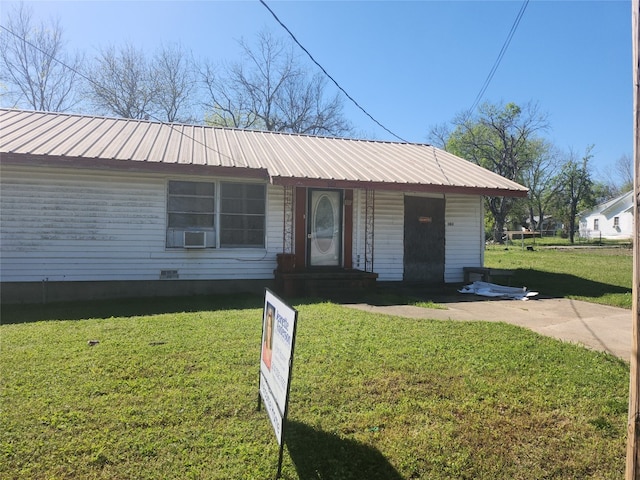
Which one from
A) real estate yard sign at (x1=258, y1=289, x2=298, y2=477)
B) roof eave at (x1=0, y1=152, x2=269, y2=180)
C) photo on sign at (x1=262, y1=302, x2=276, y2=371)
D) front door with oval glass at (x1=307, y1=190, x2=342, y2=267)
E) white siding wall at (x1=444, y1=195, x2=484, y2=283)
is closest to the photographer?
real estate yard sign at (x1=258, y1=289, x2=298, y2=477)

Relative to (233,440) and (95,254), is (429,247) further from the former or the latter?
(233,440)

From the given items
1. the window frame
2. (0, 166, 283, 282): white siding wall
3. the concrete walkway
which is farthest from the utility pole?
(0, 166, 283, 282): white siding wall

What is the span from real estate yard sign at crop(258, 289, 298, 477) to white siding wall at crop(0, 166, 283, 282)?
654cm

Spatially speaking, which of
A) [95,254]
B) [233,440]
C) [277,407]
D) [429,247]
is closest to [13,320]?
[95,254]

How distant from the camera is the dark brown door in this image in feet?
35.7

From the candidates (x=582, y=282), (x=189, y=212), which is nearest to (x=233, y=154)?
(x=189, y=212)

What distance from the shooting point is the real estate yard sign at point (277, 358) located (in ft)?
8.10

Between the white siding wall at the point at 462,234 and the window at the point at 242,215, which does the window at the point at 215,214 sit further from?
the white siding wall at the point at 462,234

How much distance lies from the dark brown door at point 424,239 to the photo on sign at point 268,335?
8.04 meters

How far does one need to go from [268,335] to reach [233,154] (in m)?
7.56

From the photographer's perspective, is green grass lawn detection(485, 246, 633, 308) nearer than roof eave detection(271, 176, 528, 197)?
No

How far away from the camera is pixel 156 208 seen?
356 inches

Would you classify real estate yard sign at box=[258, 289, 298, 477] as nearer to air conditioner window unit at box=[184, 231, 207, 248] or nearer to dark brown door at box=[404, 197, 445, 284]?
air conditioner window unit at box=[184, 231, 207, 248]

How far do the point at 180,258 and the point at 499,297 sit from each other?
286 inches
